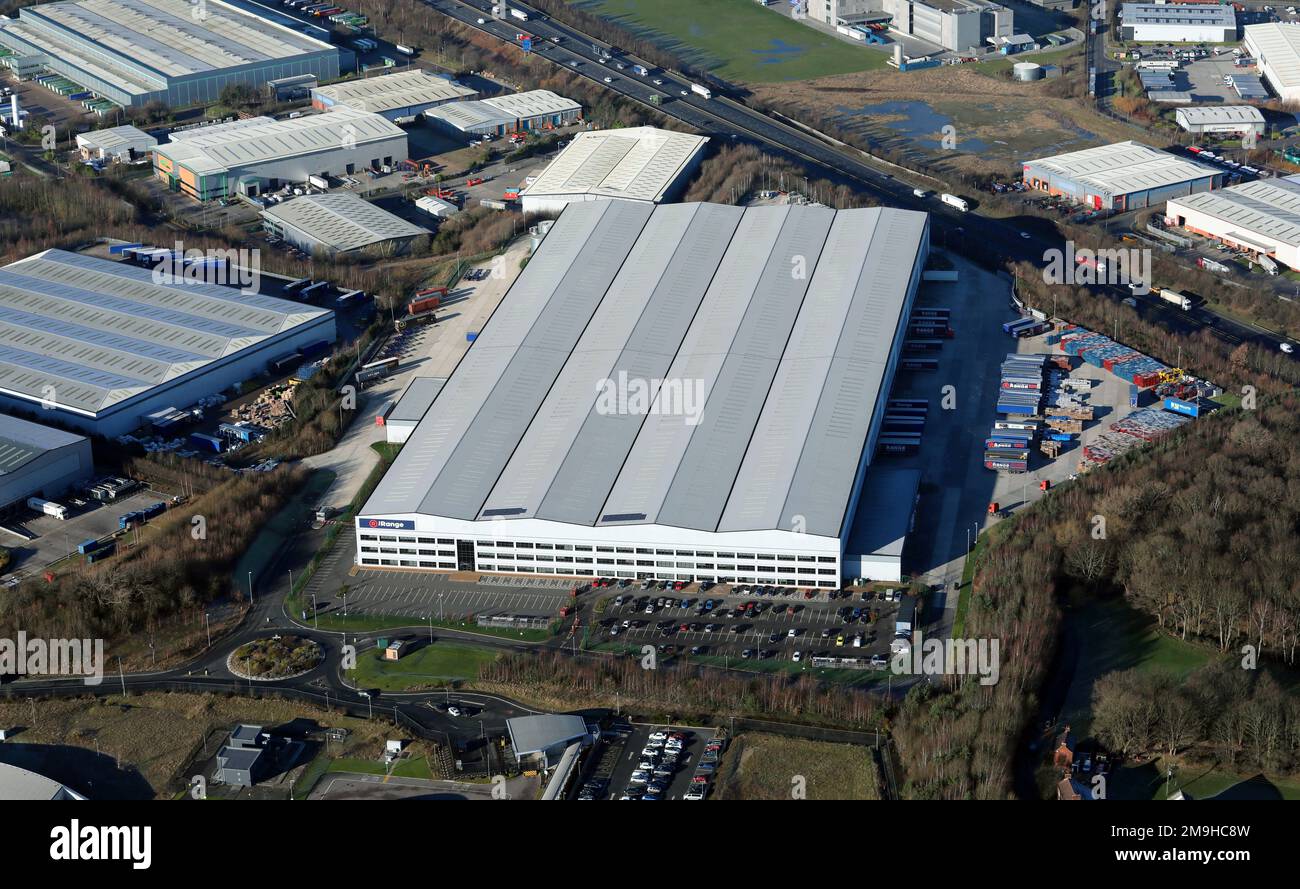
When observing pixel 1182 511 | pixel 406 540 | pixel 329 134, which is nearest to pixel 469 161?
pixel 329 134

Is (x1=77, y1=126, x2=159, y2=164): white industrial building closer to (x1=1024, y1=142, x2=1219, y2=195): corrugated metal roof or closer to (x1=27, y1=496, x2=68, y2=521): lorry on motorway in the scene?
(x1=27, y1=496, x2=68, y2=521): lorry on motorway

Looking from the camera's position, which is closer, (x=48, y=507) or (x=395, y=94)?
(x=48, y=507)

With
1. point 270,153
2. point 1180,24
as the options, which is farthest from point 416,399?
point 1180,24

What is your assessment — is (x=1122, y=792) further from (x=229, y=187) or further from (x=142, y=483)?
(x=229, y=187)

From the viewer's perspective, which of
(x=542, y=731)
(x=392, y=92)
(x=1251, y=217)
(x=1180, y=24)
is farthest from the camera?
(x=1180, y=24)

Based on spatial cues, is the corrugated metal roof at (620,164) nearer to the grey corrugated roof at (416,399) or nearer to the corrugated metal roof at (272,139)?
the corrugated metal roof at (272,139)

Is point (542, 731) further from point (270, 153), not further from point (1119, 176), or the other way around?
point (1119, 176)

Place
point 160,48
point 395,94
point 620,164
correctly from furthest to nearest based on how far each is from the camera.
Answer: point 160,48 → point 395,94 → point 620,164

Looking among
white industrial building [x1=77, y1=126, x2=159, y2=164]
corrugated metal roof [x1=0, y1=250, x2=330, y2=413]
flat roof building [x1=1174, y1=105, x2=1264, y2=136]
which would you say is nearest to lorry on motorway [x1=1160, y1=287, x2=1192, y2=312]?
flat roof building [x1=1174, y1=105, x2=1264, y2=136]
